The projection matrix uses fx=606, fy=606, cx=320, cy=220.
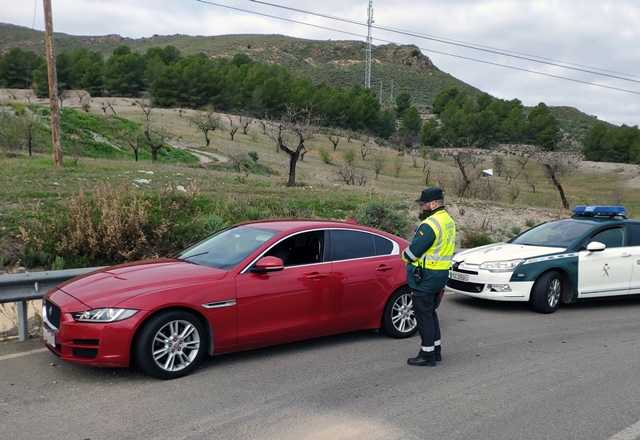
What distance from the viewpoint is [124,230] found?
1095 centimetres

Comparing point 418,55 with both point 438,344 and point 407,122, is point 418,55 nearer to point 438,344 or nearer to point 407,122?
point 407,122

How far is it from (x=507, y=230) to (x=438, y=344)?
13528 millimetres

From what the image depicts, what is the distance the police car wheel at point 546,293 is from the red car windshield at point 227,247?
4497 mm

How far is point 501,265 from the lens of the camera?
9.15m

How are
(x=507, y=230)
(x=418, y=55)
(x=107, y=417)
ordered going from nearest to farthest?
(x=107, y=417)
(x=507, y=230)
(x=418, y=55)

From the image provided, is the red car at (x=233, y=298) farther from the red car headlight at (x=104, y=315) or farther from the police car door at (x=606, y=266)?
the police car door at (x=606, y=266)

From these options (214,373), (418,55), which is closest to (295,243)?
(214,373)

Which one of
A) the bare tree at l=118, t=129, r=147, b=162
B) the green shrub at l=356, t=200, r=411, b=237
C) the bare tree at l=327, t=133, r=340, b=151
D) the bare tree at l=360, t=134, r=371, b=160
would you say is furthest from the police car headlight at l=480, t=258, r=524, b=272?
the bare tree at l=327, t=133, r=340, b=151

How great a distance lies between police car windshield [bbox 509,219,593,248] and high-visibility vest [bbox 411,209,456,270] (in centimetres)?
418

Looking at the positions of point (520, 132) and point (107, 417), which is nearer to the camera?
point (107, 417)

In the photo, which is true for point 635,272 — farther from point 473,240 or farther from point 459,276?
point 473,240

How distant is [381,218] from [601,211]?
236 inches

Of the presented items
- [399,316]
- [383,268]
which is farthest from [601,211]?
[383,268]

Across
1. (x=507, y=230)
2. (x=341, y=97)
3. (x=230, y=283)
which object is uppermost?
(x=341, y=97)
